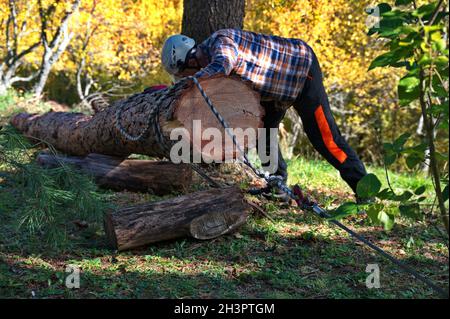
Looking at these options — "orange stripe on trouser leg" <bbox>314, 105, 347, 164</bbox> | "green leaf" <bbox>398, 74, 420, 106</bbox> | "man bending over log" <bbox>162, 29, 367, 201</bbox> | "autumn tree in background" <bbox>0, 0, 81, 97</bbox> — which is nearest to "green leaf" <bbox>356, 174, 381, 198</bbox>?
"green leaf" <bbox>398, 74, 420, 106</bbox>

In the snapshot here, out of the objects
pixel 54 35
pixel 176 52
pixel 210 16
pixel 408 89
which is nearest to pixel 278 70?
pixel 176 52

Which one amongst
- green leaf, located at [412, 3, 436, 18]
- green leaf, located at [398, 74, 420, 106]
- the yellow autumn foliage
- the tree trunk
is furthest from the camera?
the yellow autumn foliage

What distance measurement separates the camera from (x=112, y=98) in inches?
664

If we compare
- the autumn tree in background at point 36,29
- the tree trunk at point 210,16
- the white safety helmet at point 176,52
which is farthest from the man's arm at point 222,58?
the autumn tree in background at point 36,29

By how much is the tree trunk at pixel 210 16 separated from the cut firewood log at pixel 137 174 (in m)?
1.28

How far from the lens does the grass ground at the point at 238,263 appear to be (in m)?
2.99

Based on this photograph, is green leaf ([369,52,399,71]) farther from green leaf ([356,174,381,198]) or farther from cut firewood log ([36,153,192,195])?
cut firewood log ([36,153,192,195])

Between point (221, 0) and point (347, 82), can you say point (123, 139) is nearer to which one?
point (221, 0)

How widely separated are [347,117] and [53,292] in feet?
52.7

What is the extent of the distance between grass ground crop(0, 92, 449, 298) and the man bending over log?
62cm

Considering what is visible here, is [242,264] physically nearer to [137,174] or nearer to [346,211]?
[346,211]

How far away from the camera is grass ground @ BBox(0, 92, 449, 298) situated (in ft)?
9.80

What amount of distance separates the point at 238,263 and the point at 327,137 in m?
1.47

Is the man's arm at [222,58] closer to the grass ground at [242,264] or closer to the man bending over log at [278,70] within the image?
the man bending over log at [278,70]
